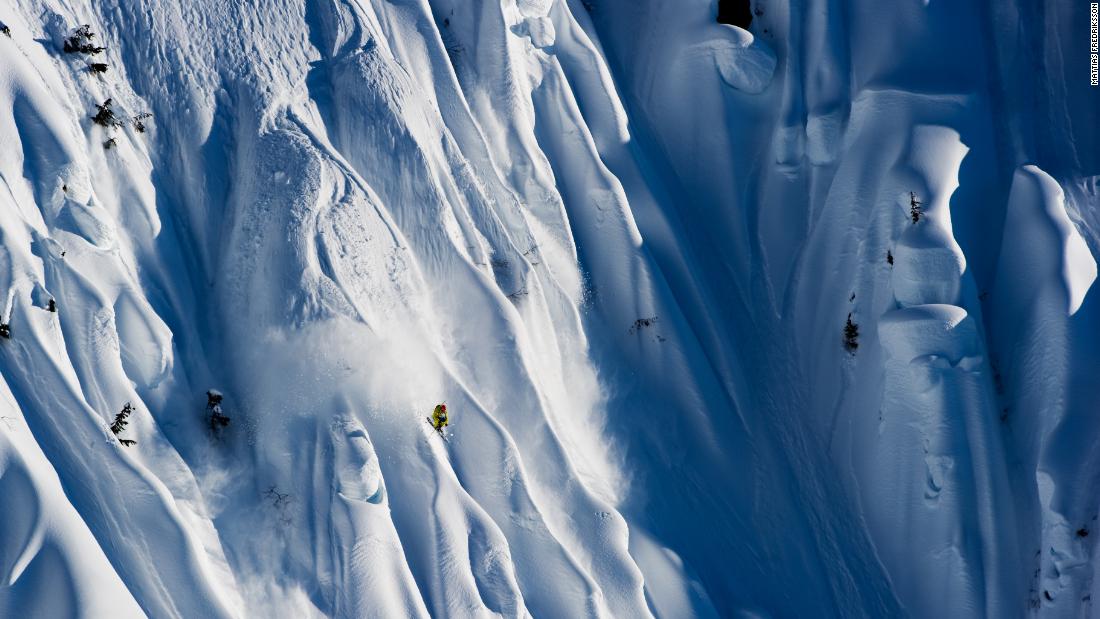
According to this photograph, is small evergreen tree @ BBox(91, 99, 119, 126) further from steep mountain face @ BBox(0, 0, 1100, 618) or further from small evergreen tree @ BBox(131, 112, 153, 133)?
small evergreen tree @ BBox(131, 112, 153, 133)

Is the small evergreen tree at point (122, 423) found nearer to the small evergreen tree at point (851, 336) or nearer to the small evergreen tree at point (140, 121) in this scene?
the small evergreen tree at point (140, 121)

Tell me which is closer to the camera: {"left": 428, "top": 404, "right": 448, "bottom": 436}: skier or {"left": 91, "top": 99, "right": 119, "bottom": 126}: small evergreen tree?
{"left": 428, "top": 404, "right": 448, "bottom": 436}: skier

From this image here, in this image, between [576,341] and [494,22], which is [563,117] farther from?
[576,341]

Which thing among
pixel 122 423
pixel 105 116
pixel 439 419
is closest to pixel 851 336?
pixel 439 419

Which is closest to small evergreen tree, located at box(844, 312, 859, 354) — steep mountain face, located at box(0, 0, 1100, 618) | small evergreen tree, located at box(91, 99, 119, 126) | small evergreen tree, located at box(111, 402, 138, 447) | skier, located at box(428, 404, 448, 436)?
steep mountain face, located at box(0, 0, 1100, 618)

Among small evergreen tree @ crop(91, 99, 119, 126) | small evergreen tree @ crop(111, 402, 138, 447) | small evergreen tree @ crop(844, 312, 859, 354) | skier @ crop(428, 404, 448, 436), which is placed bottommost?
small evergreen tree @ crop(111, 402, 138, 447)

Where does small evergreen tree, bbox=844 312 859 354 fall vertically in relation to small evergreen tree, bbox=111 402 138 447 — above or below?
above
